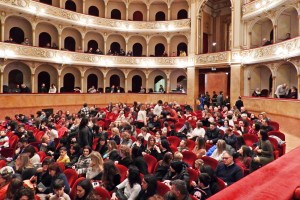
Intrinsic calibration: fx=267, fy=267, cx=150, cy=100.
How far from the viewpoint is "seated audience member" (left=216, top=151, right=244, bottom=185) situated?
178 inches

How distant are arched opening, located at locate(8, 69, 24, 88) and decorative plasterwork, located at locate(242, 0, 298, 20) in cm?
1623

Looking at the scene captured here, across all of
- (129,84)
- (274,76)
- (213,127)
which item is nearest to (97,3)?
(129,84)

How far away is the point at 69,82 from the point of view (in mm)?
22625

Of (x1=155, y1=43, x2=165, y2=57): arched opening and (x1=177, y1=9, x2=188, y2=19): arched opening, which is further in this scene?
(x1=155, y1=43, x2=165, y2=57): arched opening

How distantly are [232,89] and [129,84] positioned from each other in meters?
10.5

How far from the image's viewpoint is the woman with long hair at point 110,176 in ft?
14.7

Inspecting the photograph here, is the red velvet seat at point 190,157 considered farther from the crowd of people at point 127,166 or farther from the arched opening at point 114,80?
the arched opening at point 114,80

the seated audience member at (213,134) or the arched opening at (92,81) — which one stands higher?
the arched opening at (92,81)

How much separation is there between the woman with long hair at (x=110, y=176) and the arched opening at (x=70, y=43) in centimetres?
1991

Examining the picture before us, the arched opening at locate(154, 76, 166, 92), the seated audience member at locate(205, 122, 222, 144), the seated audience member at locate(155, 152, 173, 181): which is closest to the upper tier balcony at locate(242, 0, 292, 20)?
the arched opening at locate(154, 76, 166, 92)

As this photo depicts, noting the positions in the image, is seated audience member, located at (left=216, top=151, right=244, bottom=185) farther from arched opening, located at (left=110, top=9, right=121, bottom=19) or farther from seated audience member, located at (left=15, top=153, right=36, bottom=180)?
arched opening, located at (left=110, top=9, right=121, bottom=19)

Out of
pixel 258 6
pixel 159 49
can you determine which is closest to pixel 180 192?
pixel 258 6

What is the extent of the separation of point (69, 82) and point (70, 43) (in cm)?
333

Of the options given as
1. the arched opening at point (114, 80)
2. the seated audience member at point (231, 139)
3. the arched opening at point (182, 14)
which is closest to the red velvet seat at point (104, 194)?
the seated audience member at point (231, 139)
